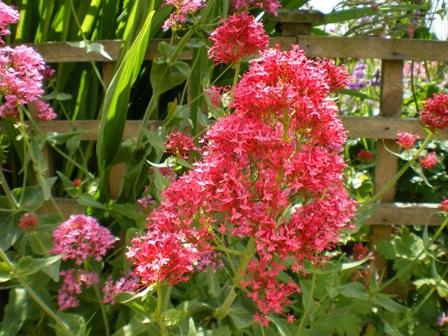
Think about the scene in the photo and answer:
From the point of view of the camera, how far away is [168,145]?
6.04ft

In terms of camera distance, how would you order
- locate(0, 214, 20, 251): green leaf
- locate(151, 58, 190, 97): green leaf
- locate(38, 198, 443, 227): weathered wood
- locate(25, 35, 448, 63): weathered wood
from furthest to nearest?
locate(38, 198, 443, 227): weathered wood
locate(25, 35, 448, 63): weathered wood
locate(151, 58, 190, 97): green leaf
locate(0, 214, 20, 251): green leaf

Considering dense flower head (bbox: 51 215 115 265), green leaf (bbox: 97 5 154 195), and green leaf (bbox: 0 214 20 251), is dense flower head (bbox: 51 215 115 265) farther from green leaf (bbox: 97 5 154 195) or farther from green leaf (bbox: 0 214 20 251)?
green leaf (bbox: 97 5 154 195)

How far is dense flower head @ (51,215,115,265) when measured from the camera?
1.72m

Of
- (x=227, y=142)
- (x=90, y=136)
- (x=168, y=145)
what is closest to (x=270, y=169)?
(x=227, y=142)

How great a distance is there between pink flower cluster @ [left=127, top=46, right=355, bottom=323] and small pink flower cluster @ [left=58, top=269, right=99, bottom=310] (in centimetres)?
61

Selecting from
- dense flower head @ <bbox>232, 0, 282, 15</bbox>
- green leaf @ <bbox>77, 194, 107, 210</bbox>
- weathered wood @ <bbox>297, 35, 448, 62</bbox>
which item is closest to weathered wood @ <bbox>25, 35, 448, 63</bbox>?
weathered wood @ <bbox>297, 35, 448, 62</bbox>

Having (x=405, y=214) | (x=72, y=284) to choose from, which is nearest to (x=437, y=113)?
(x=405, y=214)

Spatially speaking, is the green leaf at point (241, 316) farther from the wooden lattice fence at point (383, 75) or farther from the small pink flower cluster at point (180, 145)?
the wooden lattice fence at point (383, 75)

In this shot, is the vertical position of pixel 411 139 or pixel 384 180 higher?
pixel 411 139

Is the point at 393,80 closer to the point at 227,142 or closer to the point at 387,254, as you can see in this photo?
the point at 387,254

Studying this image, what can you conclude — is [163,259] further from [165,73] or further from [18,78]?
[165,73]

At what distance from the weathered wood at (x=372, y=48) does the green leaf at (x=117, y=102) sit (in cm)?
79

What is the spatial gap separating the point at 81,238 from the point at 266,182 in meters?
0.68

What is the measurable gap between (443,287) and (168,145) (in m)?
1.12
